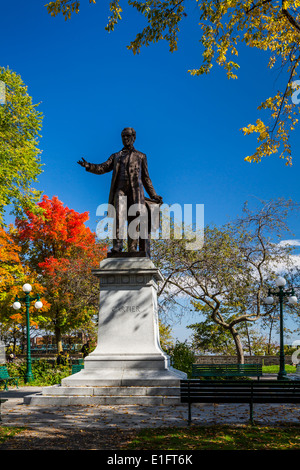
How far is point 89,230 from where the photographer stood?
3416 centimetres

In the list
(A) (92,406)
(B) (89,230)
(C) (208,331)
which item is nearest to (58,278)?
(B) (89,230)

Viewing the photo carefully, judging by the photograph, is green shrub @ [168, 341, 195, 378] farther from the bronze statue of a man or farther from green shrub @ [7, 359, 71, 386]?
the bronze statue of a man

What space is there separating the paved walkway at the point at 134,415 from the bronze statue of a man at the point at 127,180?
4.03 metres

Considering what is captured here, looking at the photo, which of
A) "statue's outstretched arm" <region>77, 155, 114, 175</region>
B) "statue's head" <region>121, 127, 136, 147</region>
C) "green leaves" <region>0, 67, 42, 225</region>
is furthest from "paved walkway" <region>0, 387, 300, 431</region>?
"green leaves" <region>0, 67, 42, 225</region>

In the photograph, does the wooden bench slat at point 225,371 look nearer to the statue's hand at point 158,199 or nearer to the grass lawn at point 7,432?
the statue's hand at point 158,199

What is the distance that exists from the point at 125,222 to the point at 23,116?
40.4 feet

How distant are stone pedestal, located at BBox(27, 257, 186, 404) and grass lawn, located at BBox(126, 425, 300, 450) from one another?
99.2 inches

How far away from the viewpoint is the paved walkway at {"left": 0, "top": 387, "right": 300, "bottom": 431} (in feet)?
25.4

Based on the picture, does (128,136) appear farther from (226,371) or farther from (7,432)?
(226,371)

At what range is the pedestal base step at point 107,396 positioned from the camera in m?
9.55

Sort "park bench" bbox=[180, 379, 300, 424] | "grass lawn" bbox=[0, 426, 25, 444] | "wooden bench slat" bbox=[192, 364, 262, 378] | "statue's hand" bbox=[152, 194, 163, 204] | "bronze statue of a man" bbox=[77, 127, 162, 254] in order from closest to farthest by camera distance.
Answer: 1. "grass lawn" bbox=[0, 426, 25, 444]
2. "park bench" bbox=[180, 379, 300, 424]
3. "bronze statue of a man" bbox=[77, 127, 162, 254]
4. "statue's hand" bbox=[152, 194, 163, 204]
5. "wooden bench slat" bbox=[192, 364, 262, 378]

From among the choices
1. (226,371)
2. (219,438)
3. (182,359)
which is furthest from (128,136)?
(226,371)

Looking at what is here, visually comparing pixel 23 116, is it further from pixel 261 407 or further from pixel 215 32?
pixel 261 407

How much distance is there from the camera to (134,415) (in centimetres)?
840
